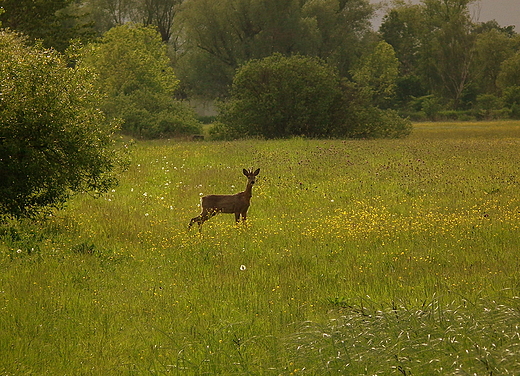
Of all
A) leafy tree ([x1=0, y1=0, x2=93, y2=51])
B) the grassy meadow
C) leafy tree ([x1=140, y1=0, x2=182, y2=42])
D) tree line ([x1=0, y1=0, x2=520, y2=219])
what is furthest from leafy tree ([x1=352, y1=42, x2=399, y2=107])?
the grassy meadow

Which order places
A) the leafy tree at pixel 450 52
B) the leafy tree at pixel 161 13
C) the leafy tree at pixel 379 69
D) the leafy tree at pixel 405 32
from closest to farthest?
the leafy tree at pixel 161 13 < the leafy tree at pixel 379 69 < the leafy tree at pixel 450 52 < the leafy tree at pixel 405 32

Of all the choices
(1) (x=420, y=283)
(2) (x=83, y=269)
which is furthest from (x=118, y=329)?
(1) (x=420, y=283)

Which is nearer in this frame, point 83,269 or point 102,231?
point 83,269

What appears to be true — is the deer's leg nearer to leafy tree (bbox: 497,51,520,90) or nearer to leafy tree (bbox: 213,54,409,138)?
leafy tree (bbox: 213,54,409,138)

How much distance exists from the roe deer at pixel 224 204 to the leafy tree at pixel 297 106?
26249 millimetres

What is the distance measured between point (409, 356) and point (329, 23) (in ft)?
243

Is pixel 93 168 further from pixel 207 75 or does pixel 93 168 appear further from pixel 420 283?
pixel 207 75

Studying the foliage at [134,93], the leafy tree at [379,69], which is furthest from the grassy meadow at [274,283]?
the leafy tree at [379,69]

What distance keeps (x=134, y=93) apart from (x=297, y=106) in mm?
12705

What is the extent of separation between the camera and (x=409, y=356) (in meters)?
5.60

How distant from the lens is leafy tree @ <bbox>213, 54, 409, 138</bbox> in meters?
40.1

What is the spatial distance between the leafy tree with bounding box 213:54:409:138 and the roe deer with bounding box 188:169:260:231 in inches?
1033

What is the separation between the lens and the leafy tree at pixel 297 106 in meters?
40.1

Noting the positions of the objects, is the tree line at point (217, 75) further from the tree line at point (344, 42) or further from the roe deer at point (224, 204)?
the roe deer at point (224, 204)
